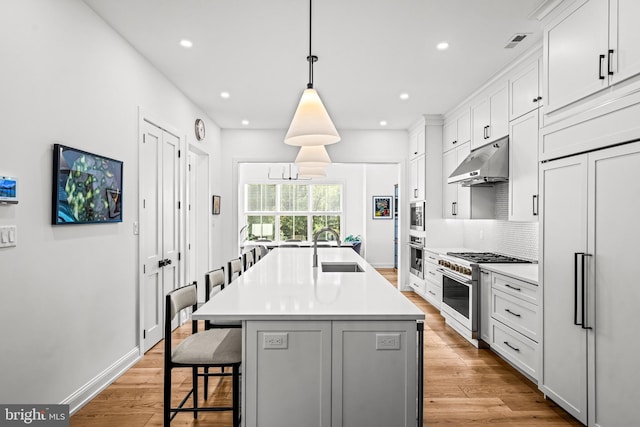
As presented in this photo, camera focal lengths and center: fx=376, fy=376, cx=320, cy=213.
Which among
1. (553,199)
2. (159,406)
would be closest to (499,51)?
(553,199)

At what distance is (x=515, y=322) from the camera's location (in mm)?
3174

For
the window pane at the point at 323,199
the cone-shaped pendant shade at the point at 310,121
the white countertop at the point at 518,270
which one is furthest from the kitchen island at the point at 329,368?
the window pane at the point at 323,199

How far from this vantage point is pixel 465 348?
3797 millimetres

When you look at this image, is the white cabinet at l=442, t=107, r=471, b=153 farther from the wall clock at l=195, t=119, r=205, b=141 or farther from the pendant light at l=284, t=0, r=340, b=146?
the wall clock at l=195, t=119, r=205, b=141

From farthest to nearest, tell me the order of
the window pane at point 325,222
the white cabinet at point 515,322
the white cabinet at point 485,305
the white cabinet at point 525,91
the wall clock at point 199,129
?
1. the window pane at point 325,222
2. the wall clock at point 199,129
3. the white cabinet at point 485,305
4. the white cabinet at point 525,91
5. the white cabinet at point 515,322

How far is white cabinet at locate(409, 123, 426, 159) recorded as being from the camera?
19.4ft

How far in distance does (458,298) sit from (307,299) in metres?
2.71

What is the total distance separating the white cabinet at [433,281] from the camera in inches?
196

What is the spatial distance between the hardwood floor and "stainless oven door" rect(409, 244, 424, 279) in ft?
7.67

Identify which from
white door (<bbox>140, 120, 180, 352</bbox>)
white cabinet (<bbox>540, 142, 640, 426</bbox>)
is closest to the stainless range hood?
white cabinet (<bbox>540, 142, 640, 426</bbox>)

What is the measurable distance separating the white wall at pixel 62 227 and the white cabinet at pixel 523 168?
11.8 ft

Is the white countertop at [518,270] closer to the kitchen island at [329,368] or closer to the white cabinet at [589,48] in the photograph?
Answer: the white cabinet at [589,48]

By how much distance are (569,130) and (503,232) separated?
7.83 feet

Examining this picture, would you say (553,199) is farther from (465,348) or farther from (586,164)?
(465,348)
